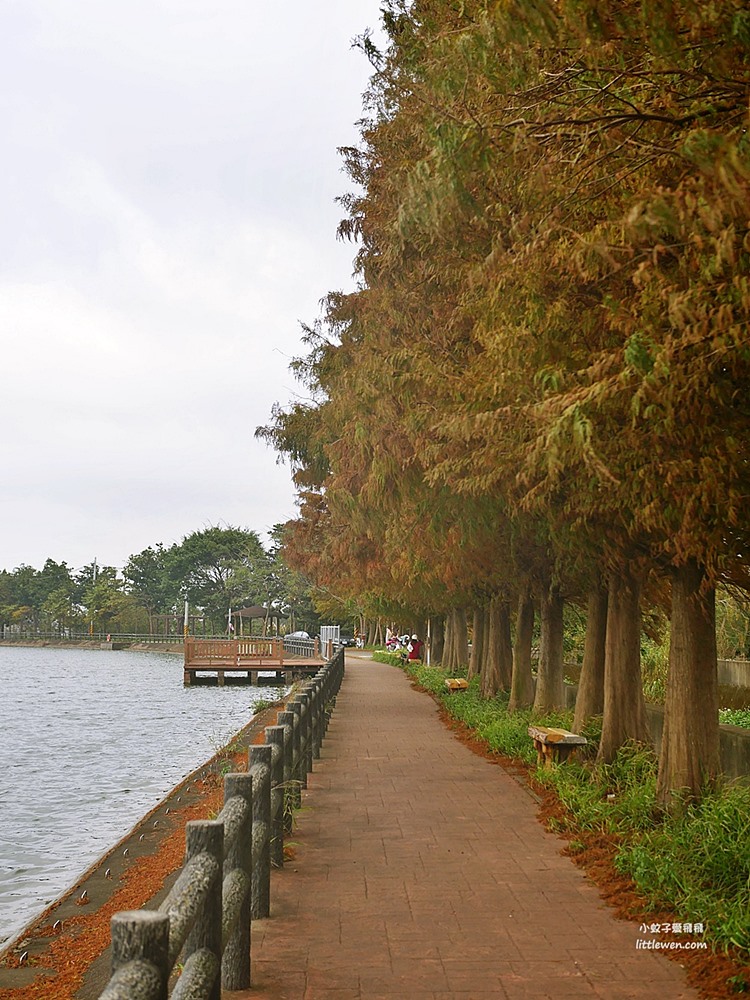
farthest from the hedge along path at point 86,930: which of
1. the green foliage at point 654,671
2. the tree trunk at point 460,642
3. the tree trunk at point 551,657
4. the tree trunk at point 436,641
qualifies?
the tree trunk at point 436,641

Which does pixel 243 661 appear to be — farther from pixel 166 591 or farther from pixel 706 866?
pixel 166 591

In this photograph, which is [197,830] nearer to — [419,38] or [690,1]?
[690,1]

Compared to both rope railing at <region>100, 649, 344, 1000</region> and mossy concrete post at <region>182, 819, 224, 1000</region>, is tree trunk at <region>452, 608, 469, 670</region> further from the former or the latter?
mossy concrete post at <region>182, 819, 224, 1000</region>

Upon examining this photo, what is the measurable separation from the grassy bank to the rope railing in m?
2.57

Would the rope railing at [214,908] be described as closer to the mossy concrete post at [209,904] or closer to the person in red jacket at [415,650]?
the mossy concrete post at [209,904]

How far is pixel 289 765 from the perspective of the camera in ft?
35.9

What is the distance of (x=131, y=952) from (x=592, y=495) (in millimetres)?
5825

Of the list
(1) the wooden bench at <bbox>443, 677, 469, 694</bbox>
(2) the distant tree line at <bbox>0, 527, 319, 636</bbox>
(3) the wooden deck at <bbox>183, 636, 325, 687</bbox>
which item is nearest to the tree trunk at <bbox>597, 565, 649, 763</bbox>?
(1) the wooden bench at <bbox>443, 677, 469, 694</bbox>

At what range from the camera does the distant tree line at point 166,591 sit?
113562 millimetres

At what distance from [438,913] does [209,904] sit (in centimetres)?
289

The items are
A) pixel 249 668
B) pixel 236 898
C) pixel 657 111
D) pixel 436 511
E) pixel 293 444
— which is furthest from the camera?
pixel 249 668

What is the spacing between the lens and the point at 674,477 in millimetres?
7367

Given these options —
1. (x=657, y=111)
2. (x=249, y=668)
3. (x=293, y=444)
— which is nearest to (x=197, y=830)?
(x=657, y=111)

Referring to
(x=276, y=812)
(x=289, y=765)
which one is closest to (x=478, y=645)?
(x=289, y=765)
